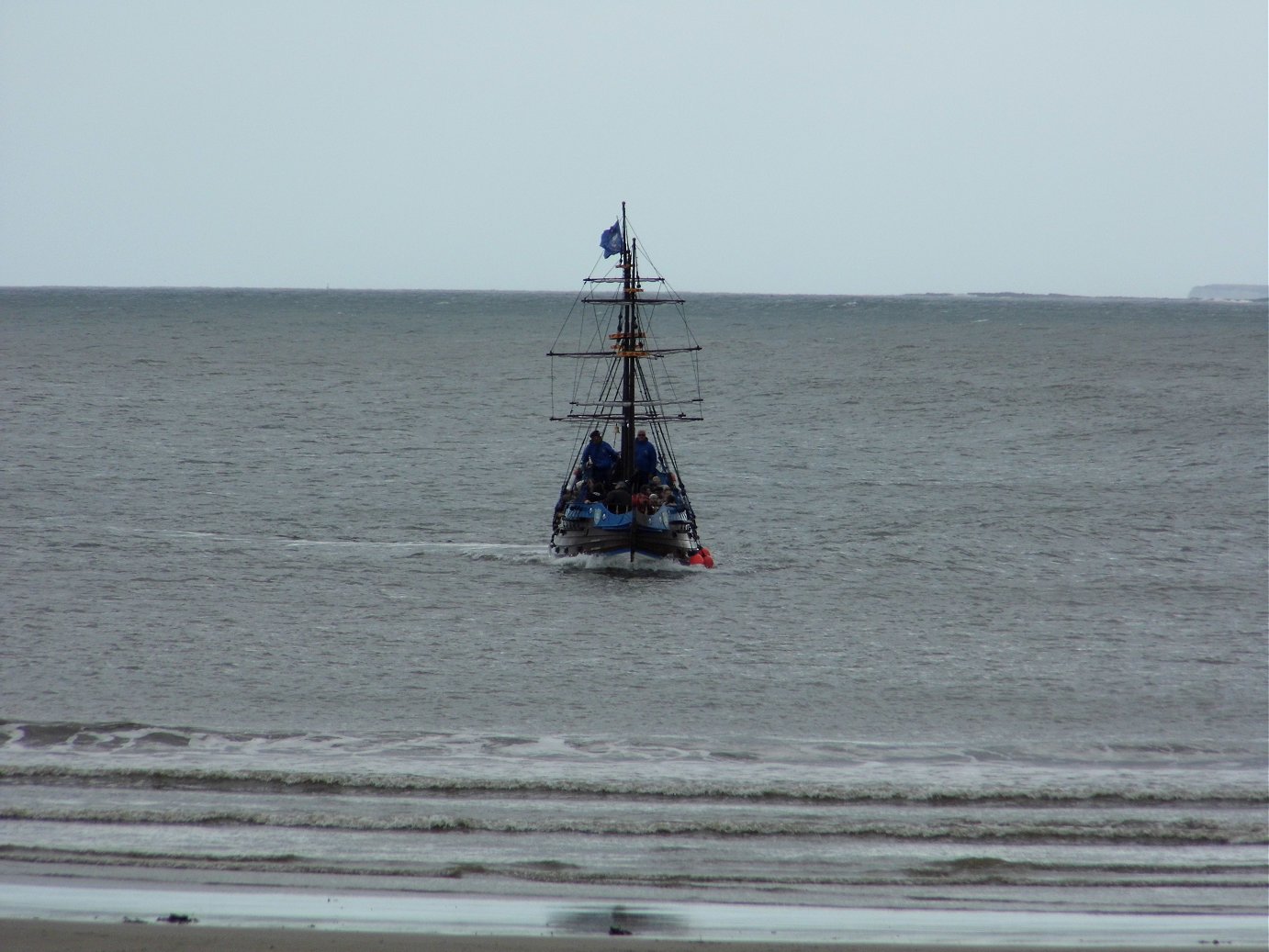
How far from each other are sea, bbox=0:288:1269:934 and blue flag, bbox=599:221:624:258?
8.28m

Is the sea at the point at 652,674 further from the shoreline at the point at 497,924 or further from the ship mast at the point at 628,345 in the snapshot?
the ship mast at the point at 628,345

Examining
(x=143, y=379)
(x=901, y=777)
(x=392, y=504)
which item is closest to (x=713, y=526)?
(x=392, y=504)

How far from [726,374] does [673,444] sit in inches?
1507

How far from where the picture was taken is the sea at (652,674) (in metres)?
13.6

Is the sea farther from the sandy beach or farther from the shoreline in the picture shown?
the sandy beach

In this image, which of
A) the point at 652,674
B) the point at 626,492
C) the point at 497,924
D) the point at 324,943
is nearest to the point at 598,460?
the point at 626,492

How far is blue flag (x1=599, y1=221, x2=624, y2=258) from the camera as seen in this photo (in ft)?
109

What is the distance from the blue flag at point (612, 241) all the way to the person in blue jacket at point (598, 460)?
15.8ft

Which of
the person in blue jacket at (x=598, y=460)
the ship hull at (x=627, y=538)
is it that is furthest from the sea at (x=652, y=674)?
the person in blue jacket at (x=598, y=460)

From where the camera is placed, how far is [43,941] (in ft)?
36.1

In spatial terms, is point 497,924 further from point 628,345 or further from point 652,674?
point 628,345

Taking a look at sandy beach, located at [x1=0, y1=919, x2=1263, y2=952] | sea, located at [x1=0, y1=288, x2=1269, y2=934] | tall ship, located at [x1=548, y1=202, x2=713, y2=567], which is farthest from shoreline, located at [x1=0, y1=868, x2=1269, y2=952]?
tall ship, located at [x1=548, y1=202, x2=713, y2=567]

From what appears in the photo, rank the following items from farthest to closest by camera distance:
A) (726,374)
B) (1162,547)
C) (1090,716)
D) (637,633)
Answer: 1. (726,374)
2. (1162,547)
3. (637,633)
4. (1090,716)

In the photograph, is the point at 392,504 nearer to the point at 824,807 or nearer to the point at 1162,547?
the point at 1162,547
